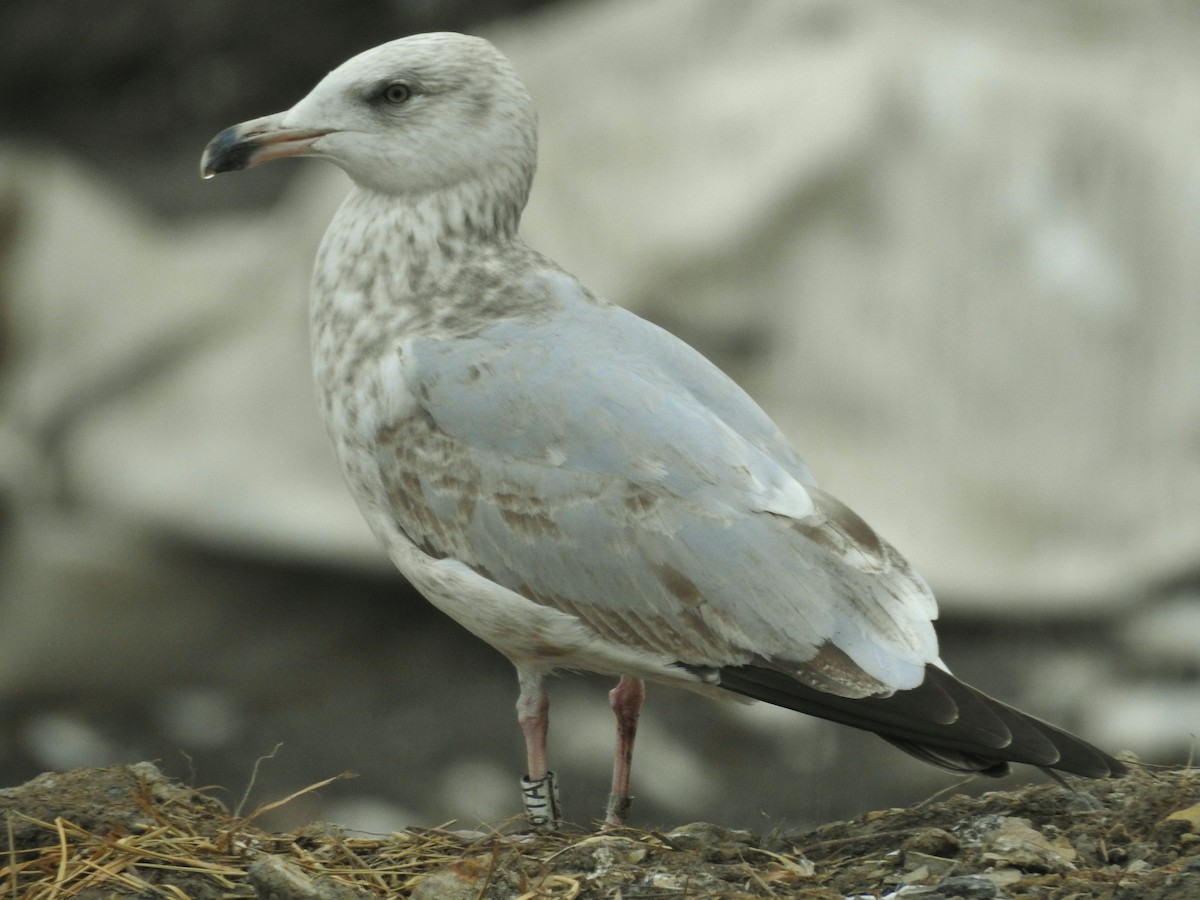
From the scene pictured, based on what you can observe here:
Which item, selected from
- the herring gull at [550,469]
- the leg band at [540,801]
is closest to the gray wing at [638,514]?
the herring gull at [550,469]

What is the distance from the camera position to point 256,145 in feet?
11.1

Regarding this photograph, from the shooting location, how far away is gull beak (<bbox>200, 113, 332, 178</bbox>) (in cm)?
338

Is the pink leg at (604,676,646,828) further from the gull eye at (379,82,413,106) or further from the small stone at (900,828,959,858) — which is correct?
the gull eye at (379,82,413,106)

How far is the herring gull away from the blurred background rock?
3849 mm

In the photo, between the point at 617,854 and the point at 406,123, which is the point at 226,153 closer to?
the point at 406,123

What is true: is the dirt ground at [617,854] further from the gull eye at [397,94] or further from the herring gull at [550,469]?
the gull eye at [397,94]

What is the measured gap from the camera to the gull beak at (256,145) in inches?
133

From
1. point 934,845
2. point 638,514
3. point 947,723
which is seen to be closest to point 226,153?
point 638,514

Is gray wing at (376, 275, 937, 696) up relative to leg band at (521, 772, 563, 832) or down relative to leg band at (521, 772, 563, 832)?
up

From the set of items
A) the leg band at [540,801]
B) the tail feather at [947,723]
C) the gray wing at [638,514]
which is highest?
the gray wing at [638,514]

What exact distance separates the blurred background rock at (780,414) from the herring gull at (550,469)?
3.85 meters

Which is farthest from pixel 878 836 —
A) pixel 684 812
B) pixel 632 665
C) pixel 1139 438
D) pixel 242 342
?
pixel 242 342

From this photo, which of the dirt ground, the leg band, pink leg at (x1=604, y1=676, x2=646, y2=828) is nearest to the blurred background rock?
pink leg at (x1=604, y1=676, x2=646, y2=828)

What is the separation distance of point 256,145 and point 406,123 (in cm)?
30
